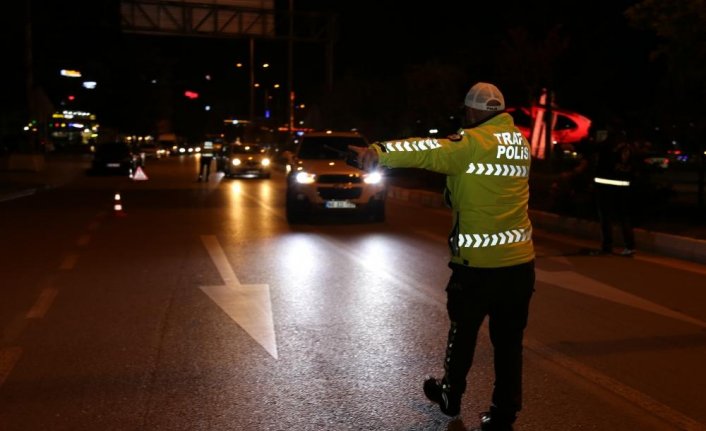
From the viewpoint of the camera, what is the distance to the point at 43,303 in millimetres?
8070

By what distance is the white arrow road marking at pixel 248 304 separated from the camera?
677cm

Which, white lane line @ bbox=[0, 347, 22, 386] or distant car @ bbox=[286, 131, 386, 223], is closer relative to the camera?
white lane line @ bbox=[0, 347, 22, 386]

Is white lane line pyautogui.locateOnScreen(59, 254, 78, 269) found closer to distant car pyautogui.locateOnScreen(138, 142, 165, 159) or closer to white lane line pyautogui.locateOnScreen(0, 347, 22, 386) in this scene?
white lane line pyautogui.locateOnScreen(0, 347, 22, 386)

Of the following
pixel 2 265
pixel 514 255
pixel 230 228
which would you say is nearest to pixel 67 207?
pixel 230 228

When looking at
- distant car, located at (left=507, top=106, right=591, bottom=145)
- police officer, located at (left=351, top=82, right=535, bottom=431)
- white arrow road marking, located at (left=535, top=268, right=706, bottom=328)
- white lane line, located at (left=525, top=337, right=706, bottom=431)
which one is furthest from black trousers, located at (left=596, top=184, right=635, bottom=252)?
distant car, located at (left=507, top=106, right=591, bottom=145)

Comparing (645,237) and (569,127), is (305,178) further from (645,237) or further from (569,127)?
(569,127)

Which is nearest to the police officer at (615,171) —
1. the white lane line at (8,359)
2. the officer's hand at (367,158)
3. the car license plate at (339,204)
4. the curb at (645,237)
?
the curb at (645,237)

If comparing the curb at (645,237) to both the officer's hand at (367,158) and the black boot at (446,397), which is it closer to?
the black boot at (446,397)

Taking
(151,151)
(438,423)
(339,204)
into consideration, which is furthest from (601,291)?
(151,151)

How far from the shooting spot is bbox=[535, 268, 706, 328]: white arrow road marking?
775 cm

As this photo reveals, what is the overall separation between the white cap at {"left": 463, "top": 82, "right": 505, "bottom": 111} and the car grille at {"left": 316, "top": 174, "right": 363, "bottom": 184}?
Answer: 10.8 metres

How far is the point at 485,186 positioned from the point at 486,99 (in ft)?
1.62

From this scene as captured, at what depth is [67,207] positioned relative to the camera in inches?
764

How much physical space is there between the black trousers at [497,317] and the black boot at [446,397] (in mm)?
63
